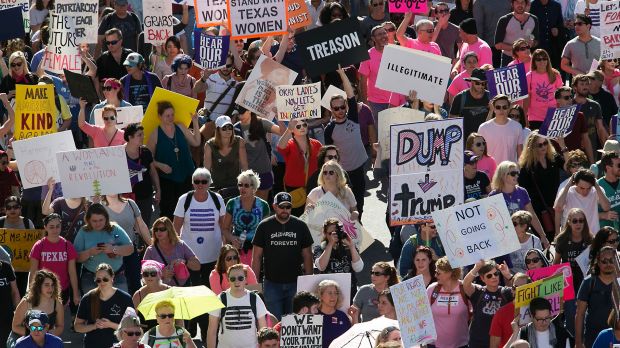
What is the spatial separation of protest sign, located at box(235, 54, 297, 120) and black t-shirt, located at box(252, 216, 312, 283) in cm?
356

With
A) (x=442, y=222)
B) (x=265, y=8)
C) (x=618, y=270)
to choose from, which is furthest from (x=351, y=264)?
(x=265, y=8)

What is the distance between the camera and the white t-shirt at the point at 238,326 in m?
17.3

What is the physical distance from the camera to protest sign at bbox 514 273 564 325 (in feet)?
55.5

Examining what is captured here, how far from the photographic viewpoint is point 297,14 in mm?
24469

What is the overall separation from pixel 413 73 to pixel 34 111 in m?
4.19

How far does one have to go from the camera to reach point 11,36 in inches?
965

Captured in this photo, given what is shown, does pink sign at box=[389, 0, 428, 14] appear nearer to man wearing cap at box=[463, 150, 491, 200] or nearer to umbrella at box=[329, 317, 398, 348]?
man wearing cap at box=[463, 150, 491, 200]

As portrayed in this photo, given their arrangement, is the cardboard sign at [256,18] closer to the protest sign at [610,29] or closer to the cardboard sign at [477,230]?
the protest sign at [610,29]

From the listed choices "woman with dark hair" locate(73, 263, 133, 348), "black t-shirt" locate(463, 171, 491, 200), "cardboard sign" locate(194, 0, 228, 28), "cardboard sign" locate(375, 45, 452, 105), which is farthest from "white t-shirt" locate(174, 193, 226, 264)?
"cardboard sign" locate(194, 0, 228, 28)

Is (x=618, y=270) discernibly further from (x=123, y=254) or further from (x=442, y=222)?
(x=123, y=254)

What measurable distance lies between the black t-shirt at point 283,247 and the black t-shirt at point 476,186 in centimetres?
208

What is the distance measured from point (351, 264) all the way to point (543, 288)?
216 centimetres

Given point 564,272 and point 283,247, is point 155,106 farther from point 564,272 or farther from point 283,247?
point 564,272

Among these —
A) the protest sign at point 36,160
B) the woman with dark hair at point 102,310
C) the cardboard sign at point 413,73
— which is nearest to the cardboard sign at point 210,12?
the cardboard sign at point 413,73
